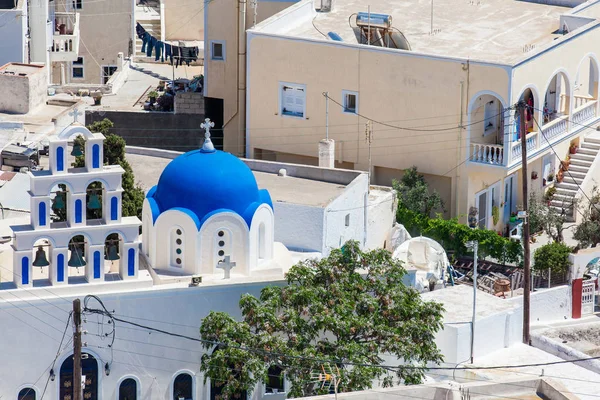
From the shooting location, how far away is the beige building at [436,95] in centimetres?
5766

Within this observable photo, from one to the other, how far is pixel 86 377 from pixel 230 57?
1922 cm

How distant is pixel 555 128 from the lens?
60469mm

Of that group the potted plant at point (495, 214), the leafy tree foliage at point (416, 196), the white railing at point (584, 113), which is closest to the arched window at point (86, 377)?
the leafy tree foliage at point (416, 196)

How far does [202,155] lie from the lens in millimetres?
47062

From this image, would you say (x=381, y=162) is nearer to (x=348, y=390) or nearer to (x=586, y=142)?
(x=586, y=142)

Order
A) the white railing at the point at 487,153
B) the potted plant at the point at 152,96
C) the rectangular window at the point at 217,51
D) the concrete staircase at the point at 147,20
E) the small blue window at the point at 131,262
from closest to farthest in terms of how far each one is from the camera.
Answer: the small blue window at the point at 131,262 < the white railing at the point at 487,153 < the rectangular window at the point at 217,51 < the potted plant at the point at 152,96 < the concrete staircase at the point at 147,20

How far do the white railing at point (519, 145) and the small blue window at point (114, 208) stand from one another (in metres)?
16.1

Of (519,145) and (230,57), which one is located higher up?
(230,57)

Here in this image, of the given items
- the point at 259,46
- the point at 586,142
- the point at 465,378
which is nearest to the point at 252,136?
the point at 259,46

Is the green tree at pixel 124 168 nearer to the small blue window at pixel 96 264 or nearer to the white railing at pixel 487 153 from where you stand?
the small blue window at pixel 96 264

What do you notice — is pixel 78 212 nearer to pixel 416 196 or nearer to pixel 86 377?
pixel 86 377

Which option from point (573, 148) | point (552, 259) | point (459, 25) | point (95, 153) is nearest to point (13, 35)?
point (459, 25)

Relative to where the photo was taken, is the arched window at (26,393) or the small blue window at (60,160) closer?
the small blue window at (60,160)

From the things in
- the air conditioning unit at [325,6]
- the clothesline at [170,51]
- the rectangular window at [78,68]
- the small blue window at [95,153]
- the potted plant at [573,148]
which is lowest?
the potted plant at [573,148]
